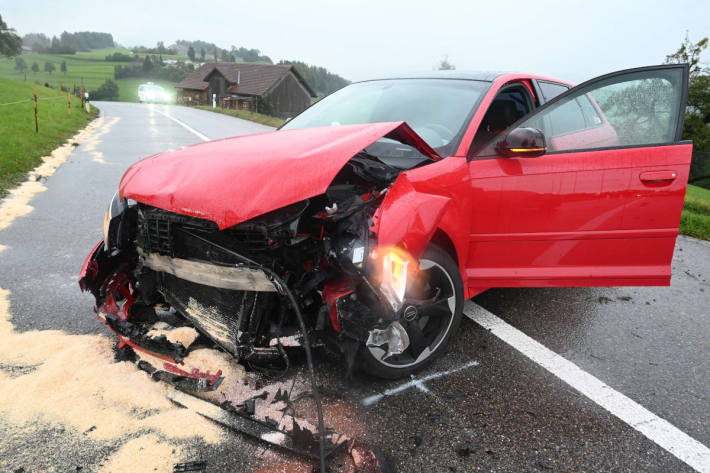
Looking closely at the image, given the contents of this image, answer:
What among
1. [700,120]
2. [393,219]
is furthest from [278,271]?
[700,120]

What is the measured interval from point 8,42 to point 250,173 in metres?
79.1

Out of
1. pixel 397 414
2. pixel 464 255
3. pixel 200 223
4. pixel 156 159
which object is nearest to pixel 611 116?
pixel 464 255

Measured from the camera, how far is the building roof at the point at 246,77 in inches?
2109

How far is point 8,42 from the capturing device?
61219mm

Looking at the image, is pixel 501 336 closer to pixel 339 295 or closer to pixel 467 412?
pixel 467 412

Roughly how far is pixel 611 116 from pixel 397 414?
229 centimetres

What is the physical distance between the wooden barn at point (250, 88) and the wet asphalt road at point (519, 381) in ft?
146

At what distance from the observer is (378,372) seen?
2.37 m

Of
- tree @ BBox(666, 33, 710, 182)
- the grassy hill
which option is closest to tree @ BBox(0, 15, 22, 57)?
the grassy hill

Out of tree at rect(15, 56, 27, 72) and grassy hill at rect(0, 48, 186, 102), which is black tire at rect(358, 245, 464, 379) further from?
tree at rect(15, 56, 27, 72)

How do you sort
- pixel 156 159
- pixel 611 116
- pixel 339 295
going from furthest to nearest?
pixel 611 116, pixel 156 159, pixel 339 295

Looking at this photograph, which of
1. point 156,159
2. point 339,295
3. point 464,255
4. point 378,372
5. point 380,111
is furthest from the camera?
point 380,111

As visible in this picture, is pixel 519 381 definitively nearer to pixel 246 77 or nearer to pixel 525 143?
pixel 525 143

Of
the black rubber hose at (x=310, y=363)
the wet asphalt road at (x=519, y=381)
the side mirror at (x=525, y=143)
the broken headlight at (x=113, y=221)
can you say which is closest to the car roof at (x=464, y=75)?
the side mirror at (x=525, y=143)
